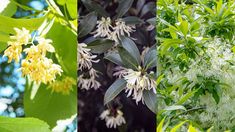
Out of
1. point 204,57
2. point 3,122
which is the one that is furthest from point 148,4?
point 3,122

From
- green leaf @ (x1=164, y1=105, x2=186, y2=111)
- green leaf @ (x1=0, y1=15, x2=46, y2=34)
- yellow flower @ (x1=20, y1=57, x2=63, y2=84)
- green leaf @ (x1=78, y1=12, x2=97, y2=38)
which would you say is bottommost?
Answer: green leaf @ (x1=164, y1=105, x2=186, y2=111)

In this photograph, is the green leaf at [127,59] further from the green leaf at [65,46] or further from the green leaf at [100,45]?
the green leaf at [65,46]

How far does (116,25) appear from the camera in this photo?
1.34 metres

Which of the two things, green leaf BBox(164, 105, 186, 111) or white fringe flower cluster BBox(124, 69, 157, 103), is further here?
green leaf BBox(164, 105, 186, 111)

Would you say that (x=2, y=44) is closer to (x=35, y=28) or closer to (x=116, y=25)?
(x=35, y=28)

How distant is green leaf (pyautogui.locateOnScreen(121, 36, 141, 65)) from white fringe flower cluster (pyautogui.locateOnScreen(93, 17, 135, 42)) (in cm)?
2

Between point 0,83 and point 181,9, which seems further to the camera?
point 181,9

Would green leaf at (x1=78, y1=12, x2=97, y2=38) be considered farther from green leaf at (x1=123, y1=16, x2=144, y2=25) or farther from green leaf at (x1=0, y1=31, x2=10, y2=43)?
green leaf at (x1=0, y1=31, x2=10, y2=43)

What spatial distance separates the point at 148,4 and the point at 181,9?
0.48 m

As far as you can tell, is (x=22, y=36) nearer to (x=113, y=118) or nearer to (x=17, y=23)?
(x=17, y=23)

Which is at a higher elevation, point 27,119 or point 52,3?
point 52,3

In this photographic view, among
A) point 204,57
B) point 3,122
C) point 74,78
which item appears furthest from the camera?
point 204,57

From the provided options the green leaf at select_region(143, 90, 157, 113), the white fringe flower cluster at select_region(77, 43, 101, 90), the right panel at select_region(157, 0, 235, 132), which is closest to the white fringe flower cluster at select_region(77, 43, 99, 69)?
the white fringe flower cluster at select_region(77, 43, 101, 90)

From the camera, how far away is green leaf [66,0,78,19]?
127 centimetres
